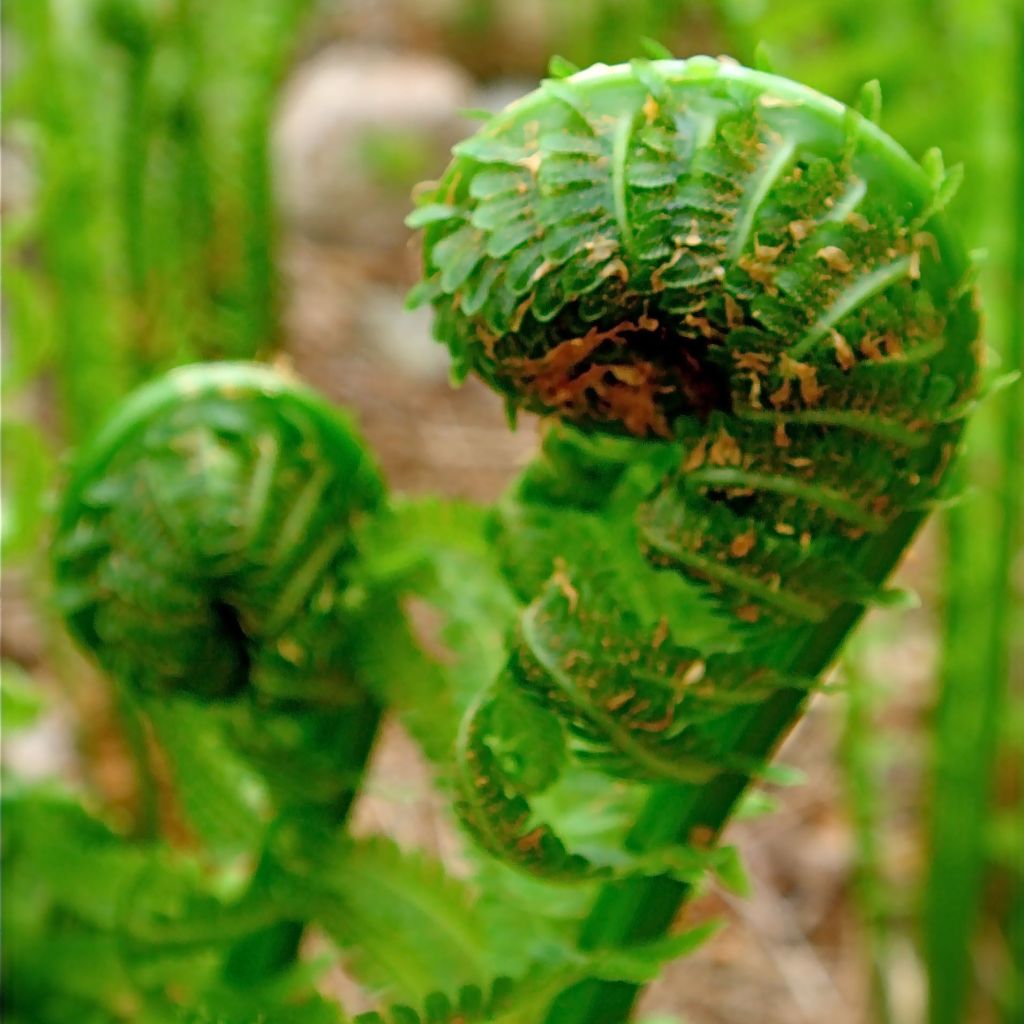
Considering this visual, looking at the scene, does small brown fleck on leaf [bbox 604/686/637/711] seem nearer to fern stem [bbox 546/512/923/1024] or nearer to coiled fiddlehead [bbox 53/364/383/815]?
fern stem [bbox 546/512/923/1024]

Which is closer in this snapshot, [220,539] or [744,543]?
[744,543]

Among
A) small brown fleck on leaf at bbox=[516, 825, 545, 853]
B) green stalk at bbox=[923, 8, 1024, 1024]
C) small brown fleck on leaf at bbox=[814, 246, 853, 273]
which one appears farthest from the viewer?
green stalk at bbox=[923, 8, 1024, 1024]

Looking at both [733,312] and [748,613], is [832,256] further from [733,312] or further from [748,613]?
[748,613]

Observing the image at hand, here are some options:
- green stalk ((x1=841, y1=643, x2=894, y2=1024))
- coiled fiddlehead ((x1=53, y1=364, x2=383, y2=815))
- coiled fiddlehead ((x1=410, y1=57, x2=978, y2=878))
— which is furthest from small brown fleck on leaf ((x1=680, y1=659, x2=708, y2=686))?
green stalk ((x1=841, y1=643, x2=894, y2=1024))

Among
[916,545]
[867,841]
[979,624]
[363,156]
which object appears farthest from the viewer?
[363,156]

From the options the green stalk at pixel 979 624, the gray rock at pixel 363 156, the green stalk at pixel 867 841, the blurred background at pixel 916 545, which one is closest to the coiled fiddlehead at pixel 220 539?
the blurred background at pixel 916 545

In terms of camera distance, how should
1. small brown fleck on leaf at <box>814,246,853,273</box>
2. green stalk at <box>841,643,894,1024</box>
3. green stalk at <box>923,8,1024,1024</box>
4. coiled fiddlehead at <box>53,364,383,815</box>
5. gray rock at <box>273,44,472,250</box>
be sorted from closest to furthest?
small brown fleck on leaf at <box>814,246,853,273</box> < coiled fiddlehead at <box>53,364,383,815</box> < green stalk at <box>923,8,1024,1024</box> < green stalk at <box>841,643,894,1024</box> < gray rock at <box>273,44,472,250</box>

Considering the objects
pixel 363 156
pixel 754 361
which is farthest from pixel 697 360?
pixel 363 156

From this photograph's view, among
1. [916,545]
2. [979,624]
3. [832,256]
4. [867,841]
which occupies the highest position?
[832,256]
